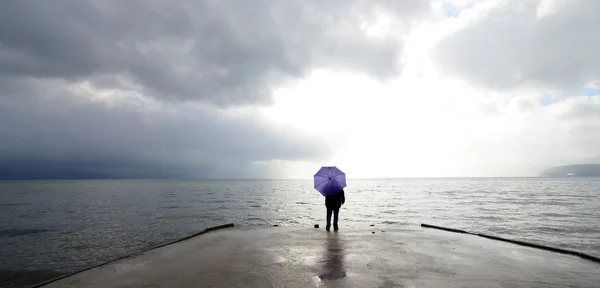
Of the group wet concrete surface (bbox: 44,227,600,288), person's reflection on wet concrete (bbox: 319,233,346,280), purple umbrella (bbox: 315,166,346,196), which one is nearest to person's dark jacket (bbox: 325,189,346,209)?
purple umbrella (bbox: 315,166,346,196)

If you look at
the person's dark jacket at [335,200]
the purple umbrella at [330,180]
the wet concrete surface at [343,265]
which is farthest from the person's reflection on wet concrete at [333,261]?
the purple umbrella at [330,180]

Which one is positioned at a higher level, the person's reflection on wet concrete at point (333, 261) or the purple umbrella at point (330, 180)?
the purple umbrella at point (330, 180)

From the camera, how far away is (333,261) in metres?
8.29

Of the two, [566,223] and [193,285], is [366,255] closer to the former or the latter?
[193,285]

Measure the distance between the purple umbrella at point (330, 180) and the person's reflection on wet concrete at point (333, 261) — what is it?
203cm

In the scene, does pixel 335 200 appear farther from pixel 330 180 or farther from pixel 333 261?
pixel 333 261

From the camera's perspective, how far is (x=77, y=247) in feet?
55.8

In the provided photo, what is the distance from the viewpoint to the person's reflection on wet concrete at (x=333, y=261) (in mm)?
7029

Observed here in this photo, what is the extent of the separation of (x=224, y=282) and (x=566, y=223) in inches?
1162

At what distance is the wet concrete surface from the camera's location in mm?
6629

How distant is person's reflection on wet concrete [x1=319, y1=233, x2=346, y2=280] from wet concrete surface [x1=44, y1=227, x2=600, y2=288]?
2 cm

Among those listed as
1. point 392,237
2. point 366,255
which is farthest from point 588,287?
point 392,237

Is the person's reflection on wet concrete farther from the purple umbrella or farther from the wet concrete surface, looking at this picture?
the purple umbrella

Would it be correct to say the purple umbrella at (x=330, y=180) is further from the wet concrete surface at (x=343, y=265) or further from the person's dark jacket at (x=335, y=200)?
the wet concrete surface at (x=343, y=265)
